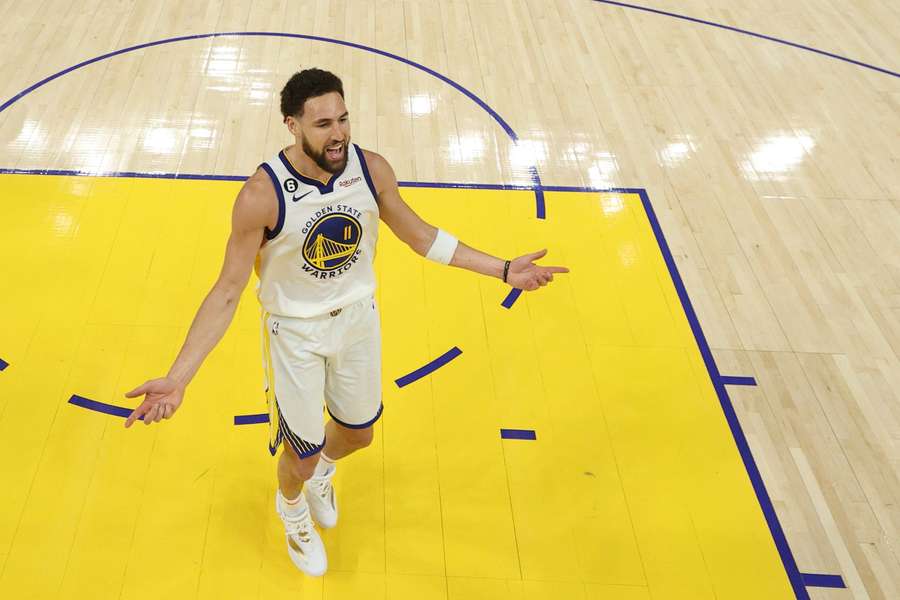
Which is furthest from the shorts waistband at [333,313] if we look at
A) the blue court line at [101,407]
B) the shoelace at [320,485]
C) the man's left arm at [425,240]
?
the blue court line at [101,407]

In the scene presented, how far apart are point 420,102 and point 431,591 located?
13.2 ft

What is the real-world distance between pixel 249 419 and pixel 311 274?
144cm

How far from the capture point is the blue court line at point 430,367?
4062mm

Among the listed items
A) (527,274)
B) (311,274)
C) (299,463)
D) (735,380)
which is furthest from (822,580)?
(311,274)

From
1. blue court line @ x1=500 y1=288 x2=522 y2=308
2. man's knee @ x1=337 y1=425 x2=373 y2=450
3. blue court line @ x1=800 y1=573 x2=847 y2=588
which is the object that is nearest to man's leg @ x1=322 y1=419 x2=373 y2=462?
man's knee @ x1=337 y1=425 x2=373 y2=450

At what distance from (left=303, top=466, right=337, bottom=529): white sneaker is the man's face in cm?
142

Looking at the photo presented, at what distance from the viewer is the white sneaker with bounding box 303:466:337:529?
329 cm

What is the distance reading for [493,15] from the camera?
7.43 m

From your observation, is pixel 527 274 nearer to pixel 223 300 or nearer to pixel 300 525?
pixel 223 300

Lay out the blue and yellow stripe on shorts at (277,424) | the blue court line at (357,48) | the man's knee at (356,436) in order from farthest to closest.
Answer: the blue court line at (357,48) → the man's knee at (356,436) → the blue and yellow stripe on shorts at (277,424)

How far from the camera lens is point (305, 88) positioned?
2.42 m

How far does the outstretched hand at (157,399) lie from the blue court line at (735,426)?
2.66 meters

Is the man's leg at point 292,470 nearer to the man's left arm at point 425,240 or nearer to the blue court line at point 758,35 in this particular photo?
the man's left arm at point 425,240

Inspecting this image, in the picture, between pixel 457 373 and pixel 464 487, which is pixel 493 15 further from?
pixel 464 487
